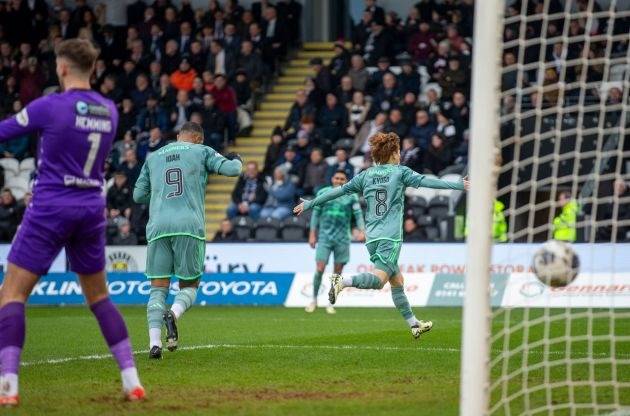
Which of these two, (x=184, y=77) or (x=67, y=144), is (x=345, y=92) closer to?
(x=184, y=77)

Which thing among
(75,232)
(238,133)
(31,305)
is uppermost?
(75,232)

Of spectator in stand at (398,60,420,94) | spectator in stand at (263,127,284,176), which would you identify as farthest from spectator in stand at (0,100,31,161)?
spectator in stand at (398,60,420,94)

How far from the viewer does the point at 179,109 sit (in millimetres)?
27641

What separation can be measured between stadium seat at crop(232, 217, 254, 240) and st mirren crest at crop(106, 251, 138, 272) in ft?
6.94

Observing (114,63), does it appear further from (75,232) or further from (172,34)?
(75,232)

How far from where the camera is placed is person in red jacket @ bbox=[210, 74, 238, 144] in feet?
90.0

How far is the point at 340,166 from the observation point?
2403 centimetres

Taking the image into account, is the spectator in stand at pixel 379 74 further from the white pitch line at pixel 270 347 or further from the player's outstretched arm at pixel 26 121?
the player's outstretched arm at pixel 26 121

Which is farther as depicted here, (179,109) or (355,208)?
(179,109)

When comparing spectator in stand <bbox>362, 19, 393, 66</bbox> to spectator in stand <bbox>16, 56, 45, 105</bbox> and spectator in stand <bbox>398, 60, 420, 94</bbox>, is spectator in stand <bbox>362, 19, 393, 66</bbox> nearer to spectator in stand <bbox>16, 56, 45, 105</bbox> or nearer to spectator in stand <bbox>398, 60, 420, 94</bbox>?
spectator in stand <bbox>398, 60, 420, 94</bbox>

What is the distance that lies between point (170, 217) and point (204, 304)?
10409 mm

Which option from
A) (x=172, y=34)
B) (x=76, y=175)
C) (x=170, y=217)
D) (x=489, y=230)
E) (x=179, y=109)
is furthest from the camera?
(x=172, y=34)

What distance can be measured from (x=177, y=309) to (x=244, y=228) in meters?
12.3

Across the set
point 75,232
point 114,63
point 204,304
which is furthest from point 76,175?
point 114,63
